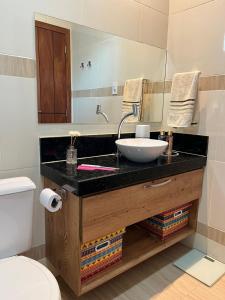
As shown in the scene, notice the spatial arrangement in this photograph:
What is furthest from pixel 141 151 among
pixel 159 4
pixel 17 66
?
pixel 159 4

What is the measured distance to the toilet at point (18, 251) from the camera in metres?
0.90

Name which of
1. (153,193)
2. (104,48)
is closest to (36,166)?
(153,193)

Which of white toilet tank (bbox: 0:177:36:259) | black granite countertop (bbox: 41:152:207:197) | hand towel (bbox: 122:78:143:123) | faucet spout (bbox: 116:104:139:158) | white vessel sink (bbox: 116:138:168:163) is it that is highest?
hand towel (bbox: 122:78:143:123)

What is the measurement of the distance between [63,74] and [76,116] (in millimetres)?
272

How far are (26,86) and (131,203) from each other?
88 centimetres

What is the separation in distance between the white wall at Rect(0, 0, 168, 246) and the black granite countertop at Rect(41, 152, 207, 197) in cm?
16

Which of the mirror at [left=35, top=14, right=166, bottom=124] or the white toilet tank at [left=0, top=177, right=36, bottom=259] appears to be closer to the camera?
the white toilet tank at [left=0, top=177, right=36, bottom=259]

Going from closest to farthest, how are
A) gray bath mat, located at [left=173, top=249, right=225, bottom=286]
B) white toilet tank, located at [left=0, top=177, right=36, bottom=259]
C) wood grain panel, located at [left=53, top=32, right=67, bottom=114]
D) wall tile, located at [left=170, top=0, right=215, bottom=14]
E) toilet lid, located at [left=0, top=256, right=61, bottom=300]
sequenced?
toilet lid, located at [left=0, top=256, right=61, bottom=300] < white toilet tank, located at [left=0, top=177, right=36, bottom=259] < wood grain panel, located at [left=53, top=32, right=67, bottom=114] < gray bath mat, located at [left=173, top=249, right=225, bottom=286] < wall tile, located at [left=170, top=0, right=215, bottom=14]

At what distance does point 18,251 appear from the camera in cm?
119

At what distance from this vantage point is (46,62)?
1334 millimetres

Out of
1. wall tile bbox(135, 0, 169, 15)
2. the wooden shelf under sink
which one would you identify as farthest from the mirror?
the wooden shelf under sink

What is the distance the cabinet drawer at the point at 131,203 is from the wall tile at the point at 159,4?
1.31 metres

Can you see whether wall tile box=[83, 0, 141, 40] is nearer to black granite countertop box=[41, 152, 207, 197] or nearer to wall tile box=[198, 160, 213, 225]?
black granite countertop box=[41, 152, 207, 197]

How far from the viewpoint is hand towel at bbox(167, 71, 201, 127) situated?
5.56 feet
